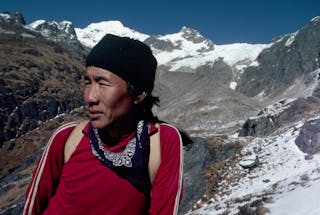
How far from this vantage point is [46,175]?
282 centimetres

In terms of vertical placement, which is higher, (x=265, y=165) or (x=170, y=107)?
(x=170, y=107)

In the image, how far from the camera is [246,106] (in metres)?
107

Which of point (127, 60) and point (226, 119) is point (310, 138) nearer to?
point (127, 60)

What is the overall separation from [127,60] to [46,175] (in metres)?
0.96

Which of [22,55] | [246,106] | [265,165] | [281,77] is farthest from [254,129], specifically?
[281,77]

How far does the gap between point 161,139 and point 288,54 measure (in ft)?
656

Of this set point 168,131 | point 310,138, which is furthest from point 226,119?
point 168,131

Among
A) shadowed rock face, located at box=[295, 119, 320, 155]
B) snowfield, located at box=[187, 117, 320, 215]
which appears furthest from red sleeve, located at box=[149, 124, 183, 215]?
shadowed rock face, located at box=[295, 119, 320, 155]

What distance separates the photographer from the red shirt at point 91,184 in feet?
9.11

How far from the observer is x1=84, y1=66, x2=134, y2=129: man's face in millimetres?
→ 2807

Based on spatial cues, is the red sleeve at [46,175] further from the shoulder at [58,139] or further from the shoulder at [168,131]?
the shoulder at [168,131]

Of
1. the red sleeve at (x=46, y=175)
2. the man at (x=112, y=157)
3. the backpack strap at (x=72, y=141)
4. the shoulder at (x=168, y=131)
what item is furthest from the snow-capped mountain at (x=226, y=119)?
the red sleeve at (x=46, y=175)

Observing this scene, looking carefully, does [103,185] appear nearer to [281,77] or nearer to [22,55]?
[22,55]

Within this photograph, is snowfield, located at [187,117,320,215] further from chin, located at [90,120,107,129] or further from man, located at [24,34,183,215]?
chin, located at [90,120,107,129]
